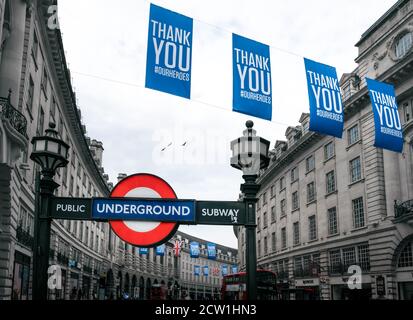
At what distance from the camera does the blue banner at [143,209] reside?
4863 mm

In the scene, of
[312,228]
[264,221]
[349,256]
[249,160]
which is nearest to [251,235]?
[249,160]

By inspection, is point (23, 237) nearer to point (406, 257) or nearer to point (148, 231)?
point (148, 231)

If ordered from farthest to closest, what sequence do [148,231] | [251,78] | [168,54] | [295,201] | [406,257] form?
[295,201]
[406,257]
[251,78]
[168,54]
[148,231]

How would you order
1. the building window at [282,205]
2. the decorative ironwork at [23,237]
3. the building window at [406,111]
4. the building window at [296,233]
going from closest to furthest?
the decorative ironwork at [23,237] < the building window at [406,111] < the building window at [296,233] < the building window at [282,205]

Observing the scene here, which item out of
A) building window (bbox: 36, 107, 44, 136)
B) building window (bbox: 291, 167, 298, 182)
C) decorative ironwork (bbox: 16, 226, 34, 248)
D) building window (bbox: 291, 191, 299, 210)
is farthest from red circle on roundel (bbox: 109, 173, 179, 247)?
building window (bbox: 291, 167, 298, 182)

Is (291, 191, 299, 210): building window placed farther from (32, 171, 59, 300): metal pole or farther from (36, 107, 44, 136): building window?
(32, 171, 59, 300): metal pole

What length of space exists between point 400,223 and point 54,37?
82.3 ft

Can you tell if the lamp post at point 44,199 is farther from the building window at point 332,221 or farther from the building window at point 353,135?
the building window at point 332,221

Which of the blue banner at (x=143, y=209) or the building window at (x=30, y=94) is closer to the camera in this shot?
the blue banner at (x=143, y=209)

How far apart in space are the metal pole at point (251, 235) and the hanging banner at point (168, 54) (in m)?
6.43

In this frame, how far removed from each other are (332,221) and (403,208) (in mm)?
10991

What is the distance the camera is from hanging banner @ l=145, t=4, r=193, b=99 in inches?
452

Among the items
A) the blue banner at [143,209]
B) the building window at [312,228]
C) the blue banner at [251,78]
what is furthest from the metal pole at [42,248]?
the building window at [312,228]

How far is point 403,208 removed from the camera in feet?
102
